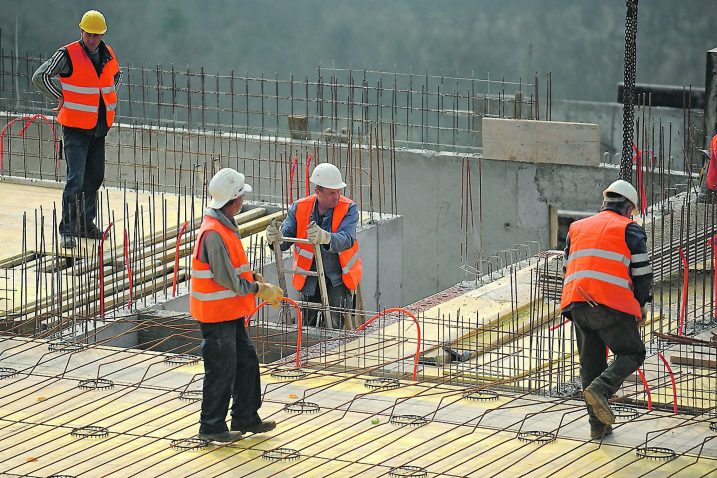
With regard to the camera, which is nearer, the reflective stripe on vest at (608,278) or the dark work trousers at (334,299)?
the reflective stripe on vest at (608,278)

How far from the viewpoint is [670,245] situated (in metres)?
13.8

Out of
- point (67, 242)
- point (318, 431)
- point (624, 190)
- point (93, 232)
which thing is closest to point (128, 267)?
point (67, 242)

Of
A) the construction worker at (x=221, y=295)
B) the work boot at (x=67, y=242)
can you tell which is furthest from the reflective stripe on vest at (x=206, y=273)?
the work boot at (x=67, y=242)

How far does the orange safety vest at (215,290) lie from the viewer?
9469 millimetres

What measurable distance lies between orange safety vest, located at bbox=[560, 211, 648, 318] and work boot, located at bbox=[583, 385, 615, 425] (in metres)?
0.54

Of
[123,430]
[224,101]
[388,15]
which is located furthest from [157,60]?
[123,430]

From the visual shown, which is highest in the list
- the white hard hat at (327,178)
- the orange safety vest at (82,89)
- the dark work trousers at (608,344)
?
→ the orange safety vest at (82,89)

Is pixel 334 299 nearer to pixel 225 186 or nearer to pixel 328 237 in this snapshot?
pixel 328 237

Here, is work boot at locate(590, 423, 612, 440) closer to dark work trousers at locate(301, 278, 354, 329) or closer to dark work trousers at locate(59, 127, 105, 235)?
dark work trousers at locate(301, 278, 354, 329)

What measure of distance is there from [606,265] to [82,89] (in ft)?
20.0

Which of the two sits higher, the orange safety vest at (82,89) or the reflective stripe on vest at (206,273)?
the orange safety vest at (82,89)

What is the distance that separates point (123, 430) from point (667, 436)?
3.45 metres

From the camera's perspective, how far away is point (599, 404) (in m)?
9.52

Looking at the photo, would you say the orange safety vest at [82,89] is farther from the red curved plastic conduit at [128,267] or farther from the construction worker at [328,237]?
the construction worker at [328,237]
